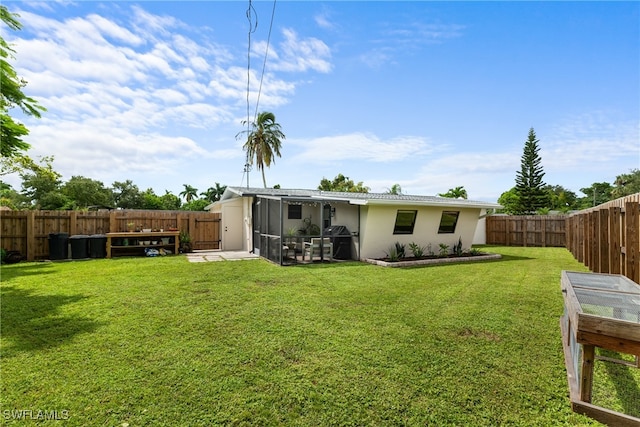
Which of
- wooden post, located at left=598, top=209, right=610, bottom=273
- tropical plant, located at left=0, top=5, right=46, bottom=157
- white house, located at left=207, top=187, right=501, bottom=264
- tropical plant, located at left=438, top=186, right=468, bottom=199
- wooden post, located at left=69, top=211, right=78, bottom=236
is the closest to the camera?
tropical plant, located at left=0, top=5, right=46, bottom=157

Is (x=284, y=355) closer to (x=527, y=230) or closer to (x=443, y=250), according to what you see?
(x=443, y=250)

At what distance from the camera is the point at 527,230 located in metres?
18.5

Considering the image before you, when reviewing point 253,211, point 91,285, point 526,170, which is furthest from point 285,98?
point 526,170

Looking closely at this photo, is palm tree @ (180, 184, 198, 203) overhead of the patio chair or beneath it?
overhead

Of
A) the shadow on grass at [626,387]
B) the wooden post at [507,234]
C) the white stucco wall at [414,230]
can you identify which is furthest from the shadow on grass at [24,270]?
the wooden post at [507,234]

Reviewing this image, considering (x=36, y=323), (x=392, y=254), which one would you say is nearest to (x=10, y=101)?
(x=36, y=323)

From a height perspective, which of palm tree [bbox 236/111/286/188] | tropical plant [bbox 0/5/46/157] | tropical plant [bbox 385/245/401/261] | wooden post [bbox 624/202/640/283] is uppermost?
palm tree [bbox 236/111/286/188]

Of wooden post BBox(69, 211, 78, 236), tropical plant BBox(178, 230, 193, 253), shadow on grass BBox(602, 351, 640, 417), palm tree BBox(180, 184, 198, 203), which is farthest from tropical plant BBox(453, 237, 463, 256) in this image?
palm tree BBox(180, 184, 198, 203)

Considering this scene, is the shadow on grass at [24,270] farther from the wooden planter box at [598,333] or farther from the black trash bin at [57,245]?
the wooden planter box at [598,333]

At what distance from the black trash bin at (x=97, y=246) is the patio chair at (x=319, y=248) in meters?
7.59

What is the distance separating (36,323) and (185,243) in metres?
9.07

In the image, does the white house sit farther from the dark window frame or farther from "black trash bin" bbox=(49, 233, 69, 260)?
"black trash bin" bbox=(49, 233, 69, 260)

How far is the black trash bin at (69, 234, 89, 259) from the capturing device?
1098 cm

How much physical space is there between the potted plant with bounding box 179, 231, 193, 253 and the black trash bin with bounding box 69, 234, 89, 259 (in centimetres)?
324
